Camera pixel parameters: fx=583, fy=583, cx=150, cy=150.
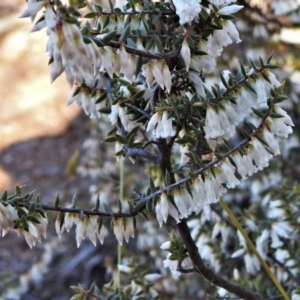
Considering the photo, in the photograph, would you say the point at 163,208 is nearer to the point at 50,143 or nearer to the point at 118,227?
the point at 118,227

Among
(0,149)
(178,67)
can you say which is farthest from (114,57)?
(0,149)

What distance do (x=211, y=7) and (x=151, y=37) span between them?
185 mm

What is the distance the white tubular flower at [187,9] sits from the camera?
129 cm

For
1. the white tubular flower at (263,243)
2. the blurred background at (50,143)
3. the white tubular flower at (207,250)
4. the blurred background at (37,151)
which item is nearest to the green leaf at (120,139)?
the blurred background at (50,143)

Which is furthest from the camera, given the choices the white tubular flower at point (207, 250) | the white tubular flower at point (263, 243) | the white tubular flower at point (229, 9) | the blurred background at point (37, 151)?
the blurred background at point (37, 151)

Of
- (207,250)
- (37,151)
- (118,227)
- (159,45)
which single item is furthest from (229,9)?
(37,151)

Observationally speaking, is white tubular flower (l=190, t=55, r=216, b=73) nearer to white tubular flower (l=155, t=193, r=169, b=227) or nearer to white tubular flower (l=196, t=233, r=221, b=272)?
white tubular flower (l=155, t=193, r=169, b=227)

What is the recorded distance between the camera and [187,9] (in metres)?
1.30

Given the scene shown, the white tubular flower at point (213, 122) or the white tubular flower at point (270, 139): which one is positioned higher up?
the white tubular flower at point (213, 122)

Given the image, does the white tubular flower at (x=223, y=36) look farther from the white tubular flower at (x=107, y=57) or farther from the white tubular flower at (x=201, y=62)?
the white tubular flower at (x=107, y=57)

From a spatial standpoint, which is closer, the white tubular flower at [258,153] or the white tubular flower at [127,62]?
the white tubular flower at [127,62]

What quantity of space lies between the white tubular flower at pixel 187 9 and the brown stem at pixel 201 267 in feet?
1.90

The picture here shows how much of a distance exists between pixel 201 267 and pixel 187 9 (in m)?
0.75

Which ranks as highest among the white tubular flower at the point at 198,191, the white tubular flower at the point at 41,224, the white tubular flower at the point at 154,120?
the white tubular flower at the point at 154,120
